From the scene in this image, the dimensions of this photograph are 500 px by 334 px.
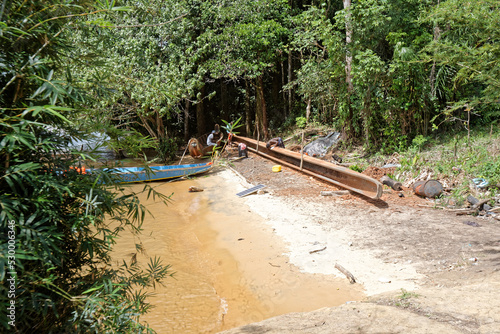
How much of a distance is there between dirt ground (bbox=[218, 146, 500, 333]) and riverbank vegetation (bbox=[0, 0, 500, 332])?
174 cm

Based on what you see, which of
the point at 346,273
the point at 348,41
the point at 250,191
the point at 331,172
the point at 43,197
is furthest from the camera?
the point at 348,41

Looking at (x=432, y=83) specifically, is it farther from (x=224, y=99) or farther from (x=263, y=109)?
(x=224, y=99)

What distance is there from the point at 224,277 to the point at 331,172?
4660 millimetres

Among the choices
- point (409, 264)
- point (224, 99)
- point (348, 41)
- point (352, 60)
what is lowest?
point (409, 264)

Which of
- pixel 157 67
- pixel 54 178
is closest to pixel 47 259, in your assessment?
pixel 54 178

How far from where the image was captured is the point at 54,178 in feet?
6.78

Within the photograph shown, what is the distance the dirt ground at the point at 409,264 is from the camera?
10.9 ft

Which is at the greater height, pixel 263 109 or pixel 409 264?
pixel 263 109

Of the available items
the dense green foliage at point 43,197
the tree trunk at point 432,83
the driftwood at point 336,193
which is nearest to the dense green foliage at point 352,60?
the tree trunk at point 432,83

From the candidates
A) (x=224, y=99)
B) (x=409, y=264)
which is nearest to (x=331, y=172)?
(x=409, y=264)

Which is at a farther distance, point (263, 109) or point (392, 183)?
point (263, 109)

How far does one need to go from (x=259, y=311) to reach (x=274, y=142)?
9261 millimetres

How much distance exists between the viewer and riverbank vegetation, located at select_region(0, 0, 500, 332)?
6.61ft

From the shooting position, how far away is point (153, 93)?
40.7 feet
